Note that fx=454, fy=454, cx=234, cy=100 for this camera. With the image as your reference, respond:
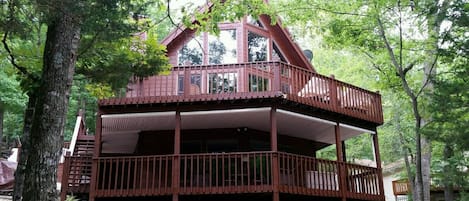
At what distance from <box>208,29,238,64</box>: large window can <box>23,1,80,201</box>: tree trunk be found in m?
8.03

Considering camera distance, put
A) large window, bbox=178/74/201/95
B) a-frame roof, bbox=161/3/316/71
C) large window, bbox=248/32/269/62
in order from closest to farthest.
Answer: large window, bbox=178/74/201/95
large window, bbox=248/32/269/62
a-frame roof, bbox=161/3/316/71

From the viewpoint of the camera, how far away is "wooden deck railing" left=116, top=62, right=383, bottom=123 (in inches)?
463

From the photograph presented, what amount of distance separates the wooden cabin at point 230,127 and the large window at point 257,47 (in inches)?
1.4

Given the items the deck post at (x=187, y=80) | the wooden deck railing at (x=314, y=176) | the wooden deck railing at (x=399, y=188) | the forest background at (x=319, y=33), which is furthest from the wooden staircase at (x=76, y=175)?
the wooden deck railing at (x=399, y=188)

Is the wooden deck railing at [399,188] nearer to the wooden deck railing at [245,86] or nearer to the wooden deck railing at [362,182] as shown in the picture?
the wooden deck railing at [362,182]

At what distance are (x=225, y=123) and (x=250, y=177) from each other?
207cm

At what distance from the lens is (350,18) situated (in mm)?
13336

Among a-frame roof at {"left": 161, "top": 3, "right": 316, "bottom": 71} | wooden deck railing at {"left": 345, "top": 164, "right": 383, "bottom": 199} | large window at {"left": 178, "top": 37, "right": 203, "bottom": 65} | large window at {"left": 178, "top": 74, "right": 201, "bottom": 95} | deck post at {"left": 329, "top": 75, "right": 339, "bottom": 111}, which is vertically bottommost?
wooden deck railing at {"left": 345, "top": 164, "right": 383, "bottom": 199}

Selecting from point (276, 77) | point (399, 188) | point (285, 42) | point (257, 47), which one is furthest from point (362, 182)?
point (399, 188)

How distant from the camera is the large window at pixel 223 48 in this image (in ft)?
47.1

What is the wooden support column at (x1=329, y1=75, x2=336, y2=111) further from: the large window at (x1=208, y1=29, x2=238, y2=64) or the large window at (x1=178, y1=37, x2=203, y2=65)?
the large window at (x1=178, y1=37, x2=203, y2=65)

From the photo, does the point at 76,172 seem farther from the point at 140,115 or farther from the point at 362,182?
the point at 362,182

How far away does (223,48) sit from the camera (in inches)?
570

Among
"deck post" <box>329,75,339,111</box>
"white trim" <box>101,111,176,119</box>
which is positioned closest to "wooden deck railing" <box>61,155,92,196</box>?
"white trim" <box>101,111,176,119</box>
